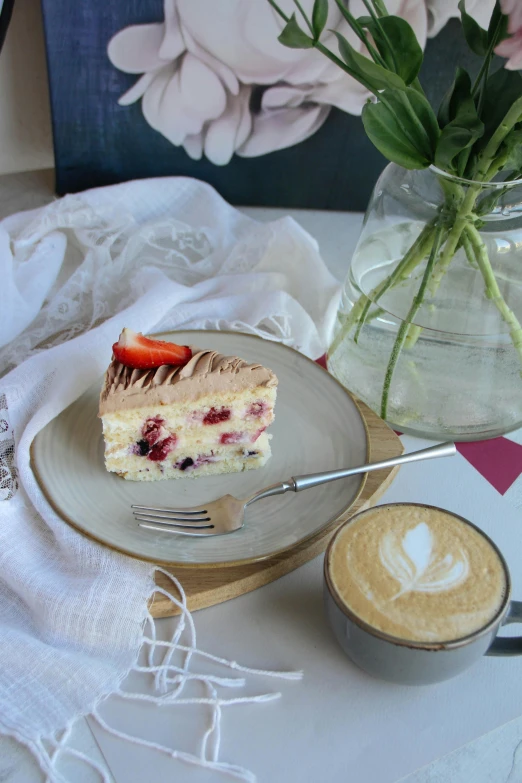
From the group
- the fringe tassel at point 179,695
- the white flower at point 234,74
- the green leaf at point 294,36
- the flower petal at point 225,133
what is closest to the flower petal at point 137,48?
the white flower at point 234,74

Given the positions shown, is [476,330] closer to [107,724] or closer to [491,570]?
[491,570]

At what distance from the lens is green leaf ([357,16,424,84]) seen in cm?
102

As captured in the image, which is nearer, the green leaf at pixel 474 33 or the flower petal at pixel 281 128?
the green leaf at pixel 474 33

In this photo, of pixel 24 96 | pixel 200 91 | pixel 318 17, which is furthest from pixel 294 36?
pixel 24 96

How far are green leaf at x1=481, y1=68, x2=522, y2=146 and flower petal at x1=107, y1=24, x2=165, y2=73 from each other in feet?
2.60

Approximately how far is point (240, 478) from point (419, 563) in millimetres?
379

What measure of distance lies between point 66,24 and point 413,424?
3.51 ft

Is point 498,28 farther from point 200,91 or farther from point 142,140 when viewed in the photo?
point 142,140

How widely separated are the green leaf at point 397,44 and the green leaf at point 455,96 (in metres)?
0.07

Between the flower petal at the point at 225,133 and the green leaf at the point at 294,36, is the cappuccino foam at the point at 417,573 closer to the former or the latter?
the green leaf at the point at 294,36

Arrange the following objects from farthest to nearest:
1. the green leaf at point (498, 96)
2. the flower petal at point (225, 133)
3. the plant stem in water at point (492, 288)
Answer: the flower petal at point (225, 133), the plant stem in water at point (492, 288), the green leaf at point (498, 96)

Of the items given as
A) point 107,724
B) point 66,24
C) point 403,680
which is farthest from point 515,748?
point 66,24

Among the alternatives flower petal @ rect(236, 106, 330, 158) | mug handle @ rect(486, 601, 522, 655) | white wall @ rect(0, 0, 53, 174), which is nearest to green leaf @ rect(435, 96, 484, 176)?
mug handle @ rect(486, 601, 522, 655)

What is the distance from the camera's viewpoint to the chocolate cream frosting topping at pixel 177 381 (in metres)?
1.15
